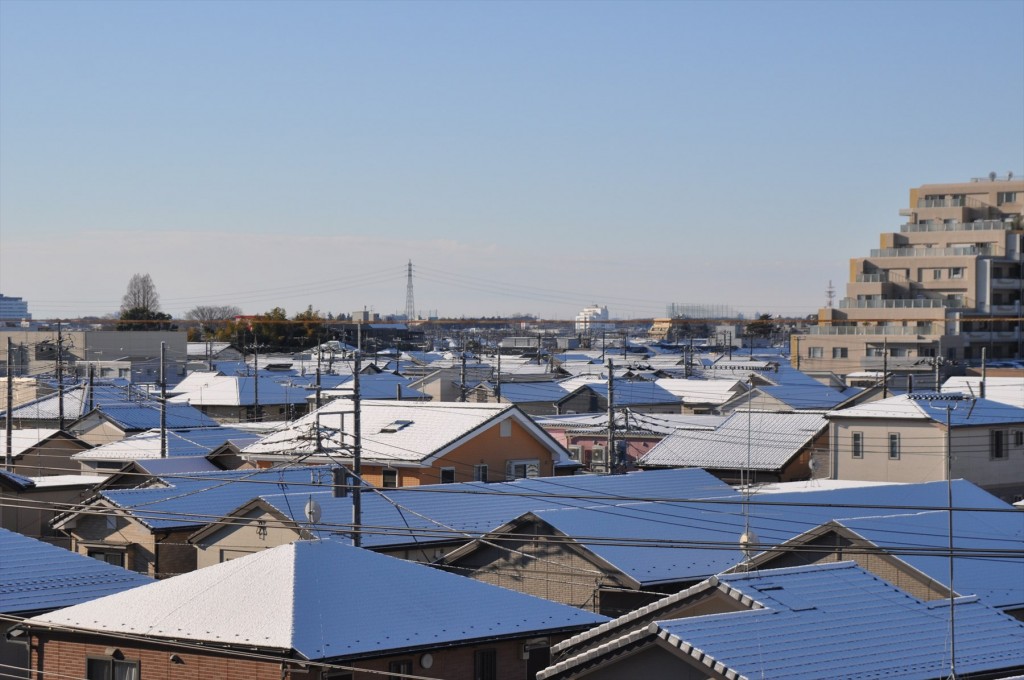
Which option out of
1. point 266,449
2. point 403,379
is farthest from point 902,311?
point 266,449

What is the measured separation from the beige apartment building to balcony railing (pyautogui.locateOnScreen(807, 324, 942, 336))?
5 centimetres

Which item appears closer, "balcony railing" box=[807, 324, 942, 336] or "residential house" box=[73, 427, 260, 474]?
"residential house" box=[73, 427, 260, 474]

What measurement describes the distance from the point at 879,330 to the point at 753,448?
34.7 m

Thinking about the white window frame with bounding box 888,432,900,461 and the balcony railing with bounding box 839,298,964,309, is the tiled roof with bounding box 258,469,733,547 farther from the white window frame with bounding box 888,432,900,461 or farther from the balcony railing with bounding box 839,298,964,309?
the balcony railing with bounding box 839,298,964,309

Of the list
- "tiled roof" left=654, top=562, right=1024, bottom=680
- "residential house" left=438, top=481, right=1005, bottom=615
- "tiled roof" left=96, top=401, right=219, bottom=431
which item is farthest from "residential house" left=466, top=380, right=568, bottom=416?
"tiled roof" left=654, top=562, right=1024, bottom=680

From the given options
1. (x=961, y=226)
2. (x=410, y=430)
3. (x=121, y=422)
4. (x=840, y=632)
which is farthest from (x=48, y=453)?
(x=961, y=226)

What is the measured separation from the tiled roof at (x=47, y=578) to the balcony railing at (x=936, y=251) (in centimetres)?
5869

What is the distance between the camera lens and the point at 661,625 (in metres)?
11.9

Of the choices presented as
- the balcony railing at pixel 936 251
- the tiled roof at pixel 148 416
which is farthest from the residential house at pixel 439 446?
the balcony railing at pixel 936 251

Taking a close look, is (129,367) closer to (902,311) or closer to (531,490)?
(902,311)

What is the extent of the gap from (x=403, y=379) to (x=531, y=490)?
32.8 m

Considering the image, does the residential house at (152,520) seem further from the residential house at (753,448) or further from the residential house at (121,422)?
the residential house at (121,422)

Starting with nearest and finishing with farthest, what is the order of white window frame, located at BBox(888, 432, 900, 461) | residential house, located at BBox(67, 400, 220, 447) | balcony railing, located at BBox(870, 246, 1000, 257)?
white window frame, located at BBox(888, 432, 900, 461), residential house, located at BBox(67, 400, 220, 447), balcony railing, located at BBox(870, 246, 1000, 257)

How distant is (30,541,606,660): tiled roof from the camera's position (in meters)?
13.3
